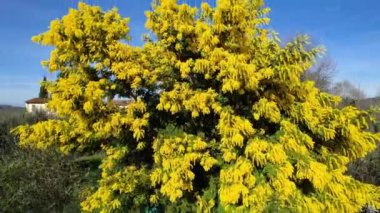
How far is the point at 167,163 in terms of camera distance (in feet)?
24.4

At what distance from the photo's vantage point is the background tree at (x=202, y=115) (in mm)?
7379

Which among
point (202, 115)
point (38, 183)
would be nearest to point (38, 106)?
point (38, 183)

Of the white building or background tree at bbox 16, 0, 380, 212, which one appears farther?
the white building

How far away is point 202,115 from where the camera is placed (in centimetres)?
833

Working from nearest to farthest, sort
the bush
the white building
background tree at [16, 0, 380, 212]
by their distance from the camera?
background tree at [16, 0, 380, 212] < the white building < the bush

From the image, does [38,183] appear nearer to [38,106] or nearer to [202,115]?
[202,115]

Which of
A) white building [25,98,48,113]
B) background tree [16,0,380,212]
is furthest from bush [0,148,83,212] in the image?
background tree [16,0,380,212]

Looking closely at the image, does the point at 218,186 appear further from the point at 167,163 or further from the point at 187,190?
the point at 167,163

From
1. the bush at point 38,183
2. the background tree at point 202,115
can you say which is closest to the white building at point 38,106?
the background tree at point 202,115

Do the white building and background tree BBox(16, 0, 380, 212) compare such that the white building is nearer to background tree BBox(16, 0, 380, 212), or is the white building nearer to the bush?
background tree BBox(16, 0, 380, 212)

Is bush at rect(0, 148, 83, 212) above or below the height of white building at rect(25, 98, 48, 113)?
below

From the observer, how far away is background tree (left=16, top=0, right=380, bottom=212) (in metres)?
7.38

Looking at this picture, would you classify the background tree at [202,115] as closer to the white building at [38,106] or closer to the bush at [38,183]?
the white building at [38,106]

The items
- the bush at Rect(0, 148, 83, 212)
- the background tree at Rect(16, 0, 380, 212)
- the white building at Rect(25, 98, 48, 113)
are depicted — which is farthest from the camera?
the bush at Rect(0, 148, 83, 212)
